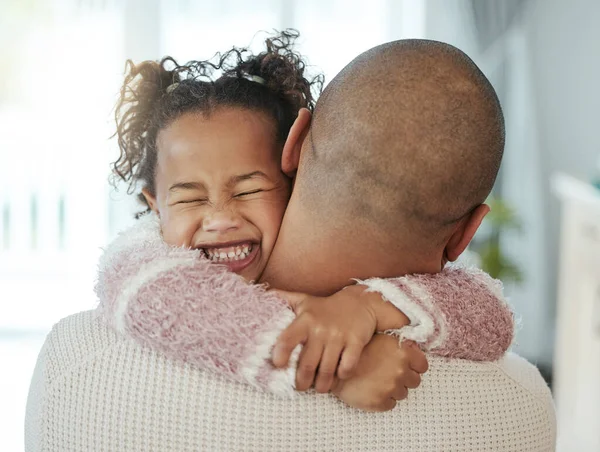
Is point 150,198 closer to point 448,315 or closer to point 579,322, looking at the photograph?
point 448,315

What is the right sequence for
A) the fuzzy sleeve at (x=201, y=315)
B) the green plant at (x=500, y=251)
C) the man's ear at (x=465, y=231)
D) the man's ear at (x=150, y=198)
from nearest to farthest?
the fuzzy sleeve at (x=201, y=315) → the man's ear at (x=465, y=231) → the man's ear at (x=150, y=198) → the green plant at (x=500, y=251)

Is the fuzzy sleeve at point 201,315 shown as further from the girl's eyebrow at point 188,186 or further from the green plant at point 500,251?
the green plant at point 500,251

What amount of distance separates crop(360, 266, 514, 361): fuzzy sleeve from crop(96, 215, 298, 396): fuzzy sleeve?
0.15m

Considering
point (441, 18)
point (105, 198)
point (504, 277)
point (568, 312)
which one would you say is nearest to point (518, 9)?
point (441, 18)

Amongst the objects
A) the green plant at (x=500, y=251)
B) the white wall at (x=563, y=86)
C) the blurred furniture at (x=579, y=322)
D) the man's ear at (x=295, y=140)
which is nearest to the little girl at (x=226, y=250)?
the man's ear at (x=295, y=140)

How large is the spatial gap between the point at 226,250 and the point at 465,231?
0.39m

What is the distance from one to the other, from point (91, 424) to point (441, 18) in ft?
13.7

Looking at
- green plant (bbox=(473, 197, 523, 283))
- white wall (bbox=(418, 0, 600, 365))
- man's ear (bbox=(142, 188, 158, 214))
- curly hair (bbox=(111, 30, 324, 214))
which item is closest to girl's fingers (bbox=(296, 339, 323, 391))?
curly hair (bbox=(111, 30, 324, 214))

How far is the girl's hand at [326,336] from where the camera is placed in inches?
34.7

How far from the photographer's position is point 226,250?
1.23 m

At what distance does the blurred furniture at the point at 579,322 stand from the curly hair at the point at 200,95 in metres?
2.05

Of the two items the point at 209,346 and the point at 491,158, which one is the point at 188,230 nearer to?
the point at 209,346

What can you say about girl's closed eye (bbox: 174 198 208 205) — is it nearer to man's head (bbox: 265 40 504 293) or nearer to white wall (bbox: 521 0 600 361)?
man's head (bbox: 265 40 504 293)

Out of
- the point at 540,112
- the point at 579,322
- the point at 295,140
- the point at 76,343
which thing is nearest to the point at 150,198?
the point at 295,140
